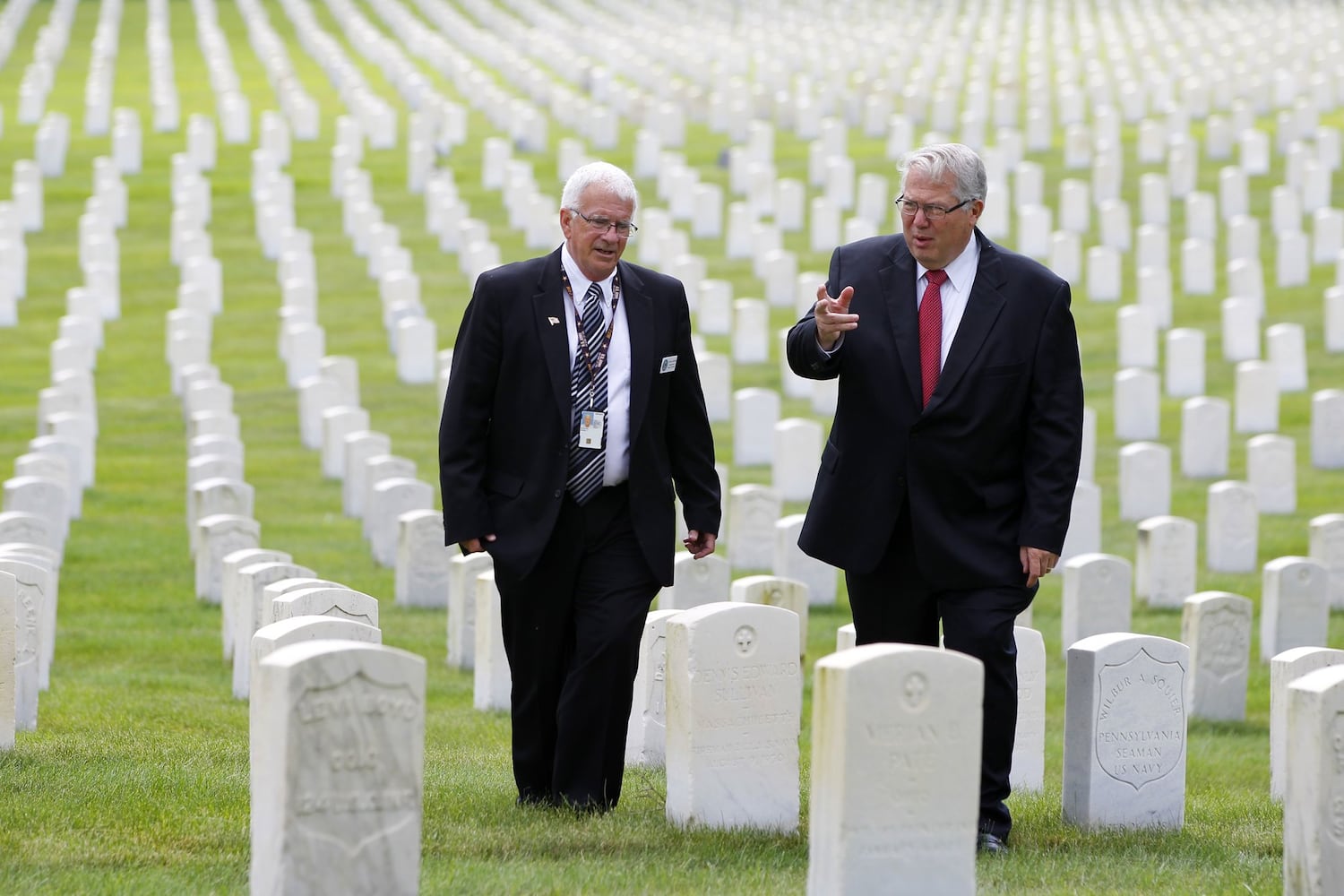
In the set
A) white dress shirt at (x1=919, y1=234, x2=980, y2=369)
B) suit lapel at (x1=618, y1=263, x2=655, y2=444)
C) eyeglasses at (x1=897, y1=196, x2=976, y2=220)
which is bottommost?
suit lapel at (x1=618, y1=263, x2=655, y2=444)

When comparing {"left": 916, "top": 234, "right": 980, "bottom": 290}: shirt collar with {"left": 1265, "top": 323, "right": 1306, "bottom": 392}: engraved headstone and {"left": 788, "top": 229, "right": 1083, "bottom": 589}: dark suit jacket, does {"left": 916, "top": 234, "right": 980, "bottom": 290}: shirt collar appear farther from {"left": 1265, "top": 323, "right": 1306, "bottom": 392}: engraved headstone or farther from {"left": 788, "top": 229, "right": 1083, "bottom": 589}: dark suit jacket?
{"left": 1265, "top": 323, "right": 1306, "bottom": 392}: engraved headstone

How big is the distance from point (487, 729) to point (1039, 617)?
420cm

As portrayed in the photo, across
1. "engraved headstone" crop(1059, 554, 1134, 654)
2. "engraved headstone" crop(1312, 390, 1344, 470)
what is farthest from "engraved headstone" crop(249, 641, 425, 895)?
"engraved headstone" crop(1312, 390, 1344, 470)

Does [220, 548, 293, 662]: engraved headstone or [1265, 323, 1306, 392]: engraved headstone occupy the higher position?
[1265, 323, 1306, 392]: engraved headstone

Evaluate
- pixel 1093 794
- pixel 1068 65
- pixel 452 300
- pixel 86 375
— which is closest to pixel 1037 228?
pixel 452 300

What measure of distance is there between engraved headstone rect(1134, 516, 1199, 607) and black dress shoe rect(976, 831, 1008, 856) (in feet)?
20.8

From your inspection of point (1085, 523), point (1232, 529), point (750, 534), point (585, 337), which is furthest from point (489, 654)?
point (1232, 529)

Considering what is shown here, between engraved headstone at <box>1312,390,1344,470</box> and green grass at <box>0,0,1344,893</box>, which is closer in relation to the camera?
green grass at <box>0,0,1344,893</box>

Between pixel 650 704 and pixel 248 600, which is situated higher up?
pixel 248 600

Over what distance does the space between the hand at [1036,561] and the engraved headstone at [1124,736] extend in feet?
2.18

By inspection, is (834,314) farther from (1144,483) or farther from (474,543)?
(1144,483)

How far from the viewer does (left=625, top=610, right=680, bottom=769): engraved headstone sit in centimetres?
724

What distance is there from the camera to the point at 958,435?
5410 mm

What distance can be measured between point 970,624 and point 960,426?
0.57 m
